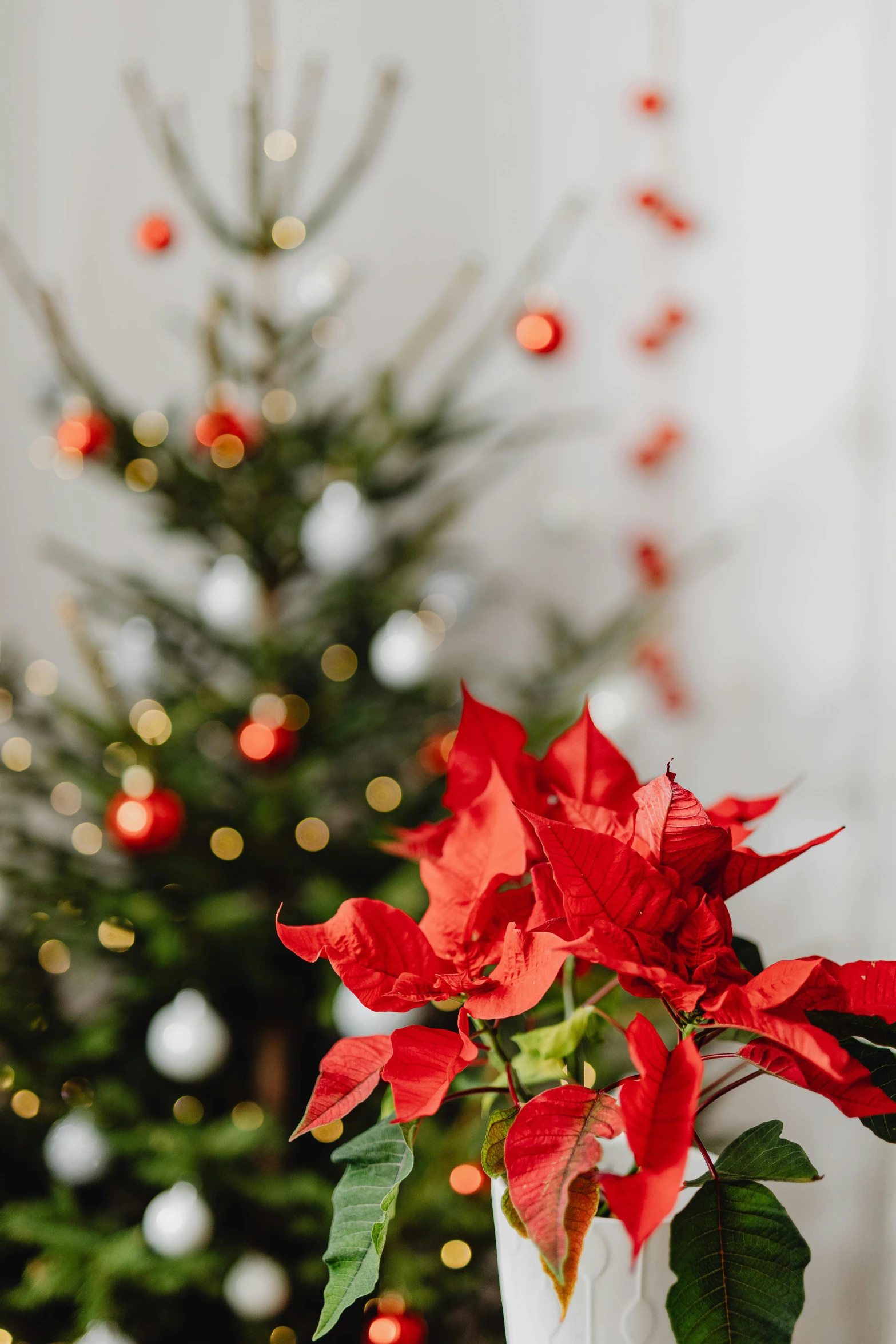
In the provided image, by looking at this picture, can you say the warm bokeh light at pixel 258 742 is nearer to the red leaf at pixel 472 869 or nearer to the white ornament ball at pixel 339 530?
the white ornament ball at pixel 339 530

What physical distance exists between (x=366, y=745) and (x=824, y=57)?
968mm

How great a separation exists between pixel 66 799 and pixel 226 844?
0.19 metres

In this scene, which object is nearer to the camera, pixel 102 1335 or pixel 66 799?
pixel 102 1335

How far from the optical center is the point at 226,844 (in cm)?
99

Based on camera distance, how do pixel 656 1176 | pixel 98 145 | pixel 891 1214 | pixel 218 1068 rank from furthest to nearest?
pixel 98 145
pixel 218 1068
pixel 891 1214
pixel 656 1176

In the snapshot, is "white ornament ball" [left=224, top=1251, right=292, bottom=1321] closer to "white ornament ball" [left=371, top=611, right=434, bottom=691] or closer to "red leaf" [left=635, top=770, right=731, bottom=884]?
"white ornament ball" [left=371, top=611, right=434, bottom=691]

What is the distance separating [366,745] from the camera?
42.2 inches

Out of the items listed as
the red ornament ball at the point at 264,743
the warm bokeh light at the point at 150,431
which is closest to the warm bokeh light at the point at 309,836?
the red ornament ball at the point at 264,743

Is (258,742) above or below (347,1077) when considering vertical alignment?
below

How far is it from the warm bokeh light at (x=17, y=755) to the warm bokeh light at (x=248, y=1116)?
43 cm

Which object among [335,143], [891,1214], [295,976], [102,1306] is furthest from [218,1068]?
[335,143]

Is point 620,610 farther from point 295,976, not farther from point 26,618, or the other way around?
point 26,618

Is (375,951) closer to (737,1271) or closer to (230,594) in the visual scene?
(737,1271)

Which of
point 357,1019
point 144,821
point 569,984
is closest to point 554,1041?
point 569,984
